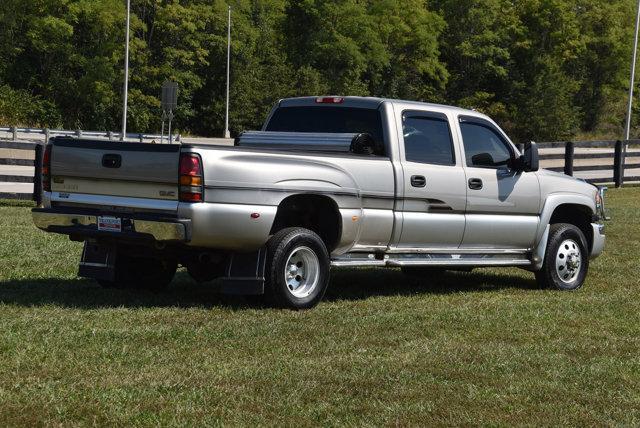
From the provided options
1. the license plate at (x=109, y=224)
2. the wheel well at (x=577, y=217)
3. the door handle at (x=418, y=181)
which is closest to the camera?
the license plate at (x=109, y=224)

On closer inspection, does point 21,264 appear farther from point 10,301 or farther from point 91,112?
point 91,112

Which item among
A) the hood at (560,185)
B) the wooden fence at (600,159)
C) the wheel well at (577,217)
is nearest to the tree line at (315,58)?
the wooden fence at (600,159)

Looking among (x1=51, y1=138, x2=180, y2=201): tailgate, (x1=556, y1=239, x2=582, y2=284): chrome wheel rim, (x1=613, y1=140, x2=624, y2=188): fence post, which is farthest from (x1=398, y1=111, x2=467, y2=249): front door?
(x1=613, y1=140, x2=624, y2=188): fence post

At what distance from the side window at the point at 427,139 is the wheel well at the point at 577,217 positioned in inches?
78.1

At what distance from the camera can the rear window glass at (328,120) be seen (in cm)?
1083

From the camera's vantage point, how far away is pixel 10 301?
974 cm

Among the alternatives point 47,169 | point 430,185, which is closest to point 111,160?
point 47,169

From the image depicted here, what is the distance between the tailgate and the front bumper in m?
0.21

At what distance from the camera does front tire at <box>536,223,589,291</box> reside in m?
12.2

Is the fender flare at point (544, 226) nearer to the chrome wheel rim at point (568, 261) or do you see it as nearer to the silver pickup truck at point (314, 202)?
the silver pickup truck at point (314, 202)

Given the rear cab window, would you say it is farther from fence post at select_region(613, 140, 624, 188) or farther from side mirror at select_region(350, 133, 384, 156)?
fence post at select_region(613, 140, 624, 188)

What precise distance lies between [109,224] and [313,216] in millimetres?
1878

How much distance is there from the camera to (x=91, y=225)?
→ 9.70 meters

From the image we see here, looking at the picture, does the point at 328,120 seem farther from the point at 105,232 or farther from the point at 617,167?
the point at 617,167
